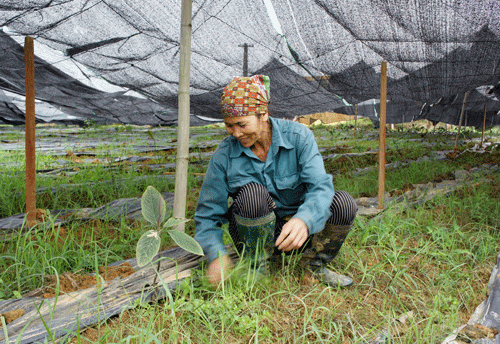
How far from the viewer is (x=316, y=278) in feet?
5.08

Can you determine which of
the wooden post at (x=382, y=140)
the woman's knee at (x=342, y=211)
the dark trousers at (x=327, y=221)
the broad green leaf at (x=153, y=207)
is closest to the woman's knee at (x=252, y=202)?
the dark trousers at (x=327, y=221)

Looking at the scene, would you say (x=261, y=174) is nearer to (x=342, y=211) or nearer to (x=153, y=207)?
(x=342, y=211)

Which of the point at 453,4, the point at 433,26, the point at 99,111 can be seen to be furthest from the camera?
the point at 99,111

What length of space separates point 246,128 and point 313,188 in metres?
0.36

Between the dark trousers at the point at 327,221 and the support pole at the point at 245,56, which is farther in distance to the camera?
the support pole at the point at 245,56

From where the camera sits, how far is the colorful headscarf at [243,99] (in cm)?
133

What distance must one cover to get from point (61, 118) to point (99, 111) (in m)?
2.50

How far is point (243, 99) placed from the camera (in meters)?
1.33

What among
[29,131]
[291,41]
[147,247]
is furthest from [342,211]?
[291,41]

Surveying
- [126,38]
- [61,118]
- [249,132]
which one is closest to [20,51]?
[126,38]

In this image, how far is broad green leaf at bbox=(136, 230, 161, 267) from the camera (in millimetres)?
917

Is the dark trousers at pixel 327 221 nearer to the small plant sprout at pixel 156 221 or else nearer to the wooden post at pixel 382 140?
the small plant sprout at pixel 156 221

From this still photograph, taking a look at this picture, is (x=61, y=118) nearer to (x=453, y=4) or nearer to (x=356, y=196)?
(x=356, y=196)

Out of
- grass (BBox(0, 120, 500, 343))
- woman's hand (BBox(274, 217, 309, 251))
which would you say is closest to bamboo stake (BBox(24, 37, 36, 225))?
grass (BBox(0, 120, 500, 343))
